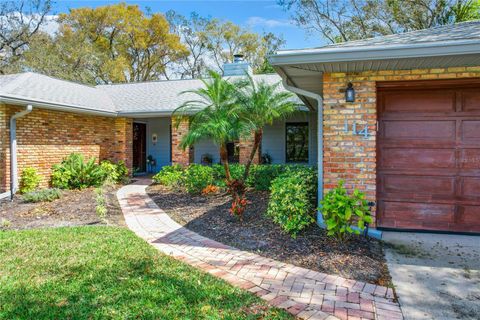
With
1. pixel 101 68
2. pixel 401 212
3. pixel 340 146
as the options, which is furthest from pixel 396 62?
pixel 101 68

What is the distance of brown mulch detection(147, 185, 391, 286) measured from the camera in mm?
3918

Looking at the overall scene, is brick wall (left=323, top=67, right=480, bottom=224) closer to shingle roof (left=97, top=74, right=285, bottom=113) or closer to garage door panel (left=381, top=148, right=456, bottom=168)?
garage door panel (left=381, top=148, right=456, bottom=168)

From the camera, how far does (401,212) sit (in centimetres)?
532

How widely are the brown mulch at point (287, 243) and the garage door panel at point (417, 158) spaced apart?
1.34 metres

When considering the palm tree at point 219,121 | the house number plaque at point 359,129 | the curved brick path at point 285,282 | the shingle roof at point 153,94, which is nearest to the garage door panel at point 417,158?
the house number plaque at point 359,129

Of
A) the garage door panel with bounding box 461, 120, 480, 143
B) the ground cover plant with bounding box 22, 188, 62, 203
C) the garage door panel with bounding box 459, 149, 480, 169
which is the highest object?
the garage door panel with bounding box 461, 120, 480, 143

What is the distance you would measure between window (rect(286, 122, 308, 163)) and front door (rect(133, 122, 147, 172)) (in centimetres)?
692

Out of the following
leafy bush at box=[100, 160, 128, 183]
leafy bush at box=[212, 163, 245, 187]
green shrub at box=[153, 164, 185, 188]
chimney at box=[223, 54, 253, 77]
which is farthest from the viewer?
chimney at box=[223, 54, 253, 77]

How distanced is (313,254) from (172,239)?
7.39 ft

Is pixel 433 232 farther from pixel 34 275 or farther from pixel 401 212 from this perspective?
pixel 34 275

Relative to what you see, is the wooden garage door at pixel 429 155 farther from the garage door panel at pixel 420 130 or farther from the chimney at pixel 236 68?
the chimney at pixel 236 68

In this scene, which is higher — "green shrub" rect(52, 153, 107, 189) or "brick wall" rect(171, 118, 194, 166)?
"brick wall" rect(171, 118, 194, 166)

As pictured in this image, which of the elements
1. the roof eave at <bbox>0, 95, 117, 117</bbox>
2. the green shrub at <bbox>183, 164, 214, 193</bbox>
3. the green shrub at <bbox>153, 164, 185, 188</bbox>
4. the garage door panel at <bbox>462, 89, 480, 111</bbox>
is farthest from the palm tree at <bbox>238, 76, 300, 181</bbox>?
the roof eave at <bbox>0, 95, 117, 117</bbox>

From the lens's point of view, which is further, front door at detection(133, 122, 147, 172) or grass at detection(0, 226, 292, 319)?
front door at detection(133, 122, 147, 172)
